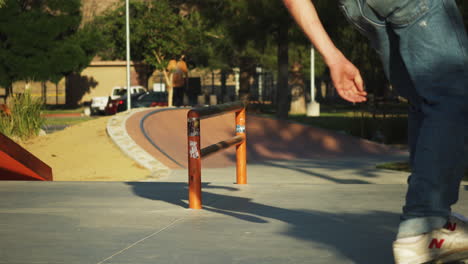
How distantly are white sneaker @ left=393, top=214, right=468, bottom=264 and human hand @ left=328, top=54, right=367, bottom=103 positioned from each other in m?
0.64

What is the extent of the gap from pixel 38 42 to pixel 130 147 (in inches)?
1389

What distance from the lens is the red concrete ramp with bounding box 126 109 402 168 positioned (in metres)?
16.5

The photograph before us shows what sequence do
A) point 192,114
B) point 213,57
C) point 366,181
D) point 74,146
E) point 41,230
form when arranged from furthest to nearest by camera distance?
point 213,57 < point 74,146 < point 366,181 < point 192,114 < point 41,230

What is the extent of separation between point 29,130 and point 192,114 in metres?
12.4

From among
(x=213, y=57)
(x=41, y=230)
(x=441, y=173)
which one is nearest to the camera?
(x=441, y=173)

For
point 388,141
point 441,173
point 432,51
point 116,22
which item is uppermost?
point 116,22

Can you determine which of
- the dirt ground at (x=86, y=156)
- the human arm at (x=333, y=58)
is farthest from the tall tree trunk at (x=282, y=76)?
the human arm at (x=333, y=58)

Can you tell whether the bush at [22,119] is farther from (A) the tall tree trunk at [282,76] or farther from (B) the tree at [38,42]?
(B) the tree at [38,42]

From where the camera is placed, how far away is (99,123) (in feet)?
58.3

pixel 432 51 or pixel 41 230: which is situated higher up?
pixel 432 51

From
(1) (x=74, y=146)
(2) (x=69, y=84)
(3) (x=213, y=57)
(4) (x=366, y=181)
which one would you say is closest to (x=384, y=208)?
(4) (x=366, y=181)

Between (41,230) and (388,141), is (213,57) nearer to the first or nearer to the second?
(388,141)

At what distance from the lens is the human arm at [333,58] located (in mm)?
3191

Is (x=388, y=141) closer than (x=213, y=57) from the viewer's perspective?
Yes
